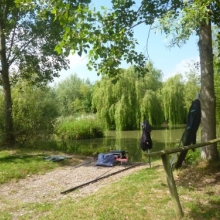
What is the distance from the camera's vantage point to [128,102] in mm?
24453

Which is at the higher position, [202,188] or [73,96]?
[73,96]

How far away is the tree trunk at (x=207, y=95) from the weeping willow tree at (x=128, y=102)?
58.6 ft

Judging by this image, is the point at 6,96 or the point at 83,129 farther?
the point at 83,129

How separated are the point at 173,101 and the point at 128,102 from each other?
4095mm

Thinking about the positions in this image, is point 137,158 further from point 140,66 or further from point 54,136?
point 140,66

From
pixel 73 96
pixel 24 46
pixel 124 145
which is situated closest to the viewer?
pixel 24 46

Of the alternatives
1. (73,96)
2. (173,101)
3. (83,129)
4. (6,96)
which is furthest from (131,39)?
(73,96)

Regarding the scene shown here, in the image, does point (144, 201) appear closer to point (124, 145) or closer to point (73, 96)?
point (124, 145)

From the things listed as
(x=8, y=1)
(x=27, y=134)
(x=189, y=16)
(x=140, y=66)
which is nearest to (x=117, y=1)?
(x=140, y=66)

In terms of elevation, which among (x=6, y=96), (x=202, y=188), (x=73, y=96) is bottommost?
(x=202, y=188)

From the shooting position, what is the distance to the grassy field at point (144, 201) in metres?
4.37

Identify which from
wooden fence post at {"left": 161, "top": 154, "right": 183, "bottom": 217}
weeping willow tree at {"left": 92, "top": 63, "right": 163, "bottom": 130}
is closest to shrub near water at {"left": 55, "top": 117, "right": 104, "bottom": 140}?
weeping willow tree at {"left": 92, "top": 63, "right": 163, "bottom": 130}

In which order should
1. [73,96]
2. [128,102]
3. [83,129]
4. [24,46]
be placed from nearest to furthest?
1. [24,46]
2. [83,129]
3. [128,102]
4. [73,96]

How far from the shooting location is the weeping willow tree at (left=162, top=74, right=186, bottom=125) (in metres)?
25.0
